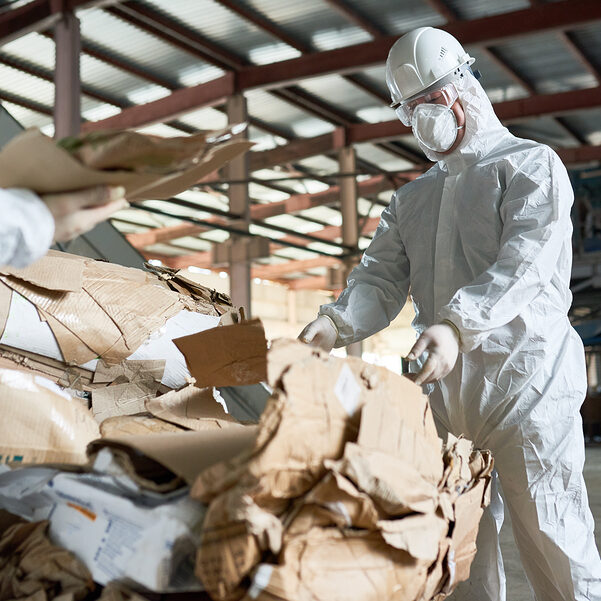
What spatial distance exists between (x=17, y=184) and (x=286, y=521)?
1.98 feet

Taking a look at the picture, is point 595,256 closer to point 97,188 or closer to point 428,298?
point 428,298

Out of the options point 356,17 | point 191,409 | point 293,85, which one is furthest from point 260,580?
point 293,85

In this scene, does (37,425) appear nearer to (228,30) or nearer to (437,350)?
(437,350)

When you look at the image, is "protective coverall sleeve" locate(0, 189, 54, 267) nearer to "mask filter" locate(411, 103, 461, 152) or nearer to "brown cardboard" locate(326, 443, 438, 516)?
"brown cardboard" locate(326, 443, 438, 516)

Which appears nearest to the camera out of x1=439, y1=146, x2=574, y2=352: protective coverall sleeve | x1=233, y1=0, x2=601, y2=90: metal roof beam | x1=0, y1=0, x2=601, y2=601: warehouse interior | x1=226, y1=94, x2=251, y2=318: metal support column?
x1=439, y1=146, x2=574, y2=352: protective coverall sleeve

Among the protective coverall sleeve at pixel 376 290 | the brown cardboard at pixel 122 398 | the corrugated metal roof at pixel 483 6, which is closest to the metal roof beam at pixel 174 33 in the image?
the corrugated metal roof at pixel 483 6

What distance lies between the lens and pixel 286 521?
985 mm

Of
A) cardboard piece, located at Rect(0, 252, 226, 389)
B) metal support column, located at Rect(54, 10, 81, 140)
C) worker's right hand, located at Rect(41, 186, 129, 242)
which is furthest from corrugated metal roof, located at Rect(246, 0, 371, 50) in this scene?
worker's right hand, located at Rect(41, 186, 129, 242)

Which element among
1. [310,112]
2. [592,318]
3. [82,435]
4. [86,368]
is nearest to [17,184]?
[82,435]

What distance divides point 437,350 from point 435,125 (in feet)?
2.32

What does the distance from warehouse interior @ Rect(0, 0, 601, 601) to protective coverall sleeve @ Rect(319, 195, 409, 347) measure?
125 inches

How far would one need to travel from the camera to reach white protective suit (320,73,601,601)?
1723 millimetres

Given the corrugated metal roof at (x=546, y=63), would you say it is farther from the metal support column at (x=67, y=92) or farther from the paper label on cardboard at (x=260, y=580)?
the paper label on cardboard at (x=260, y=580)

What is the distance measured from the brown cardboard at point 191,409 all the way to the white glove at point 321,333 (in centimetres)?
34
